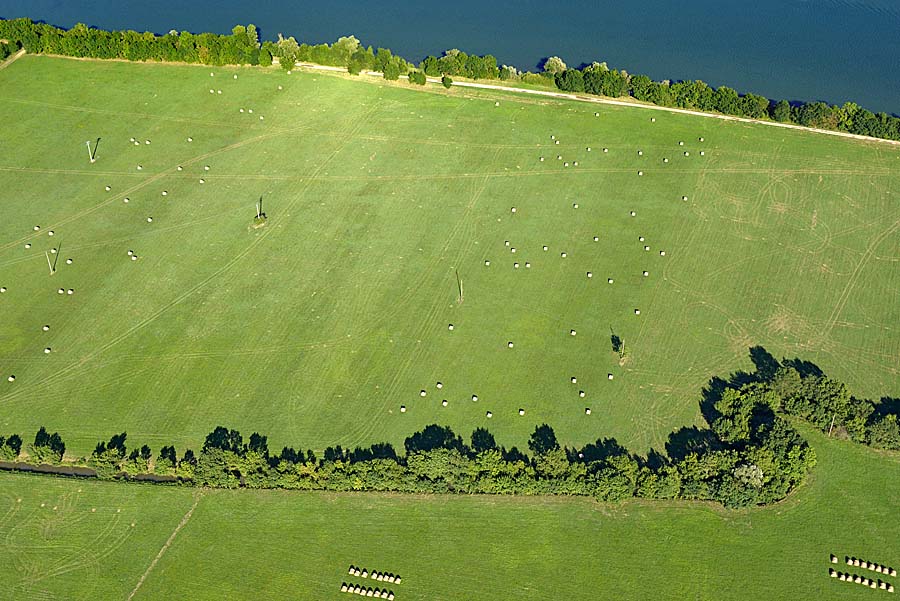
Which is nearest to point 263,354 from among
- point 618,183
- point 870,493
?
point 618,183

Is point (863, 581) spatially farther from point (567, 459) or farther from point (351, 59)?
point (351, 59)

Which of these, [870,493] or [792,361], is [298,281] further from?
[870,493]

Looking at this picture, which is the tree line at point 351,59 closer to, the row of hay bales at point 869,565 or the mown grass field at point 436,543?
the mown grass field at point 436,543

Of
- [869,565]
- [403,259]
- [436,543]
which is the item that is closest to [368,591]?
[436,543]

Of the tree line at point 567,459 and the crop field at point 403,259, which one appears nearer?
the tree line at point 567,459

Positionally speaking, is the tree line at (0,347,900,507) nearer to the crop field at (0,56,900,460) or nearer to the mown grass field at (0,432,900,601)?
the mown grass field at (0,432,900,601)

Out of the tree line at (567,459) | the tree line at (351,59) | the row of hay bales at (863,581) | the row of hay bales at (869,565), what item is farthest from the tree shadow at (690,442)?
the tree line at (351,59)

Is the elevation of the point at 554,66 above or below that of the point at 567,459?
above
